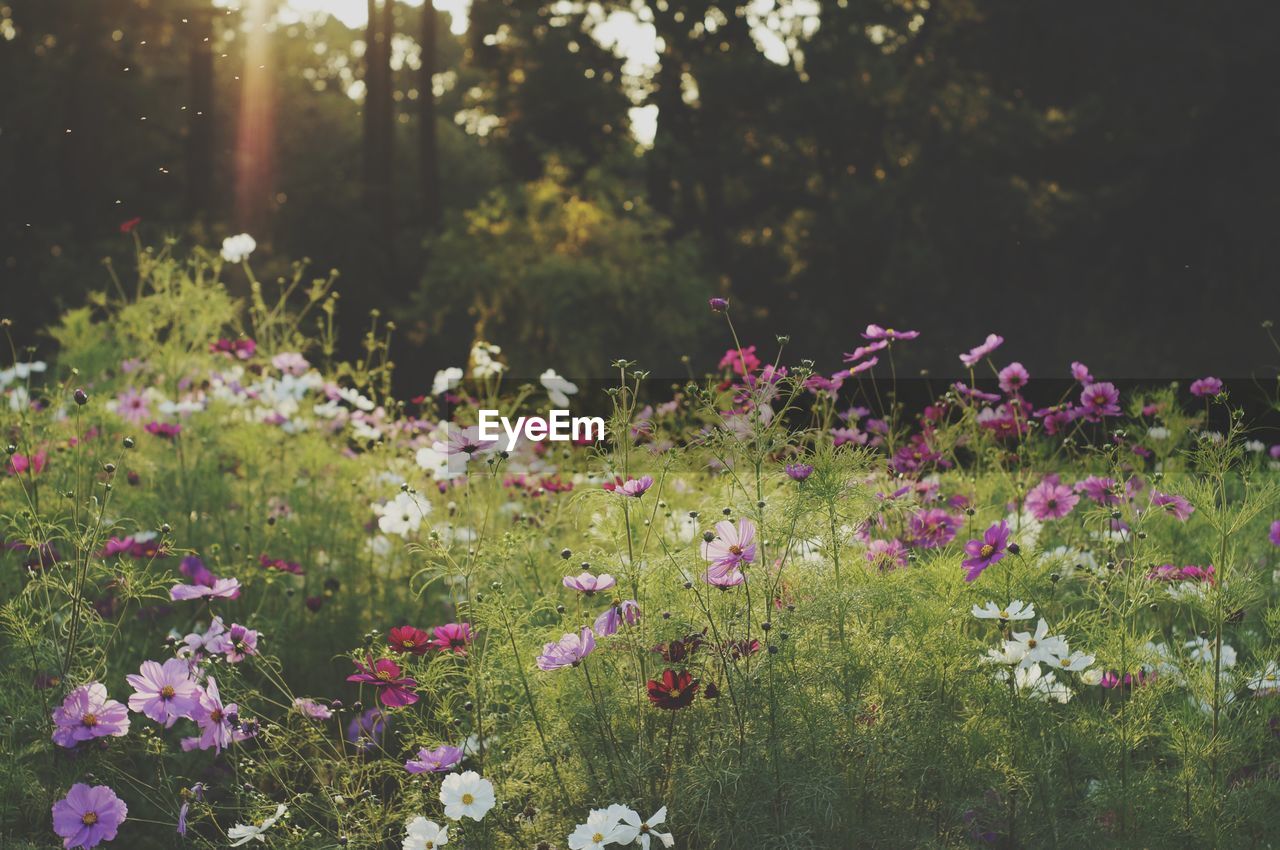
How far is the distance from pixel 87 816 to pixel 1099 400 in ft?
7.83

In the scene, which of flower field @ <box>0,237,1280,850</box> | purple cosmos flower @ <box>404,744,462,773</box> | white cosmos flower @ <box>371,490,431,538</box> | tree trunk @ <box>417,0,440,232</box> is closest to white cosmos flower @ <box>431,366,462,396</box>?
white cosmos flower @ <box>371,490,431,538</box>

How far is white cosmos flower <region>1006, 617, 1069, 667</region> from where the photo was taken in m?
2.10

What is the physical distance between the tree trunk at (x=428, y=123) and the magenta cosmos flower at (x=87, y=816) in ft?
40.4

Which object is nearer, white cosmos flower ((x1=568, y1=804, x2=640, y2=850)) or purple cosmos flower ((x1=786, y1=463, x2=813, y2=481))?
white cosmos flower ((x1=568, y1=804, x2=640, y2=850))

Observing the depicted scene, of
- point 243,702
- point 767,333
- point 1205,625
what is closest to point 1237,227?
point 767,333

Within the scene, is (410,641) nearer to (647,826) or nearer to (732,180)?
(647,826)

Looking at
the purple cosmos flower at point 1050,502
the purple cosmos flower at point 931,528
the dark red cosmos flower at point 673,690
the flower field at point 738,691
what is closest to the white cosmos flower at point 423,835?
the flower field at point 738,691

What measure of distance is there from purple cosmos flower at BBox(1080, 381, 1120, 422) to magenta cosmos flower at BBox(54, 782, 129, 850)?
228 cm

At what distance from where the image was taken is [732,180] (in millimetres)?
15695

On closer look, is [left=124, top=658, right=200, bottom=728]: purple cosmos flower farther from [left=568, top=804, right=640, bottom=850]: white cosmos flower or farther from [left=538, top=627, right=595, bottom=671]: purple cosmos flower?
[left=568, top=804, right=640, bottom=850]: white cosmos flower

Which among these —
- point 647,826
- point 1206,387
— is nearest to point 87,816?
point 647,826

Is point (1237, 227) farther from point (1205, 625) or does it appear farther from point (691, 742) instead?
point (691, 742)

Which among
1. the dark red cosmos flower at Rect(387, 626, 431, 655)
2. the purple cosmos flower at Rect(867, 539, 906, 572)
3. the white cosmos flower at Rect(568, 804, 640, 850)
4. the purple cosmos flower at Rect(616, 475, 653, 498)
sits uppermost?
the purple cosmos flower at Rect(616, 475, 653, 498)

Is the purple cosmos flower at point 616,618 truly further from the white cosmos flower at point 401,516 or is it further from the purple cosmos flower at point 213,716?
the white cosmos flower at point 401,516
